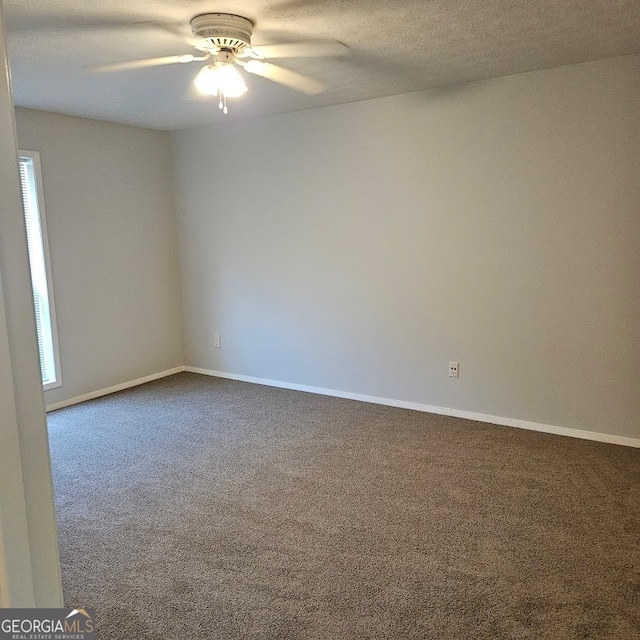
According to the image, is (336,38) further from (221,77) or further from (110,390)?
(110,390)

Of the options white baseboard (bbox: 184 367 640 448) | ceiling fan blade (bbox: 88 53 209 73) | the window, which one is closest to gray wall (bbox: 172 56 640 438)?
white baseboard (bbox: 184 367 640 448)

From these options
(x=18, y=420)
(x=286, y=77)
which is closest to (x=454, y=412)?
(x=286, y=77)

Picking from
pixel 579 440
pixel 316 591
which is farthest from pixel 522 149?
pixel 316 591

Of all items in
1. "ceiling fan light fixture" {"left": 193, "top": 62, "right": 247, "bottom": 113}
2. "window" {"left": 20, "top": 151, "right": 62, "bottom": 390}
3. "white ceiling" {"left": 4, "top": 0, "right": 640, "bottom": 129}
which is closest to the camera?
"white ceiling" {"left": 4, "top": 0, "right": 640, "bottom": 129}

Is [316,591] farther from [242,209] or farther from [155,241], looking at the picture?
[155,241]

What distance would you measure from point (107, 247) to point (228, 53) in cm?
265

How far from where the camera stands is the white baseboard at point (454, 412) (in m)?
3.60

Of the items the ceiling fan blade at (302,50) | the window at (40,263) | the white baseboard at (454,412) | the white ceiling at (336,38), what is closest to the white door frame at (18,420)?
the white ceiling at (336,38)

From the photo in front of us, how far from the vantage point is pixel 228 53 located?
8.89 feet

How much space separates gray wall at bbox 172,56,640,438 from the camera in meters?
3.44

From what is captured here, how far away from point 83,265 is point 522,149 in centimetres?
353

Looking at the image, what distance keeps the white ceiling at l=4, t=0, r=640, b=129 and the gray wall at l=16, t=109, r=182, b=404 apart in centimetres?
59

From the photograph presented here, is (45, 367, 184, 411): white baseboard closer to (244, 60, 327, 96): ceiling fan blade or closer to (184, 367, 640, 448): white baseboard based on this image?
(184, 367, 640, 448): white baseboard

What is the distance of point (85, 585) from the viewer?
2.29m
